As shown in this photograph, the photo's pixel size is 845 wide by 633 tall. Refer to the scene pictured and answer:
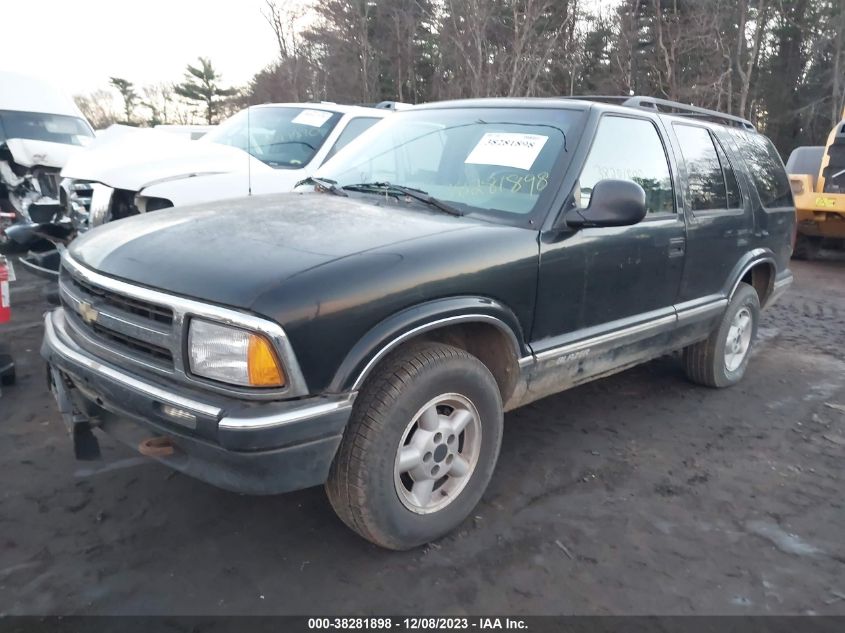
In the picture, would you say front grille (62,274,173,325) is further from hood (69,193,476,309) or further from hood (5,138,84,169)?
hood (5,138,84,169)

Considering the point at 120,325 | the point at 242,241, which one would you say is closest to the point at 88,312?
the point at 120,325

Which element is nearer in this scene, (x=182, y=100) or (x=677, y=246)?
(x=677, y=246)

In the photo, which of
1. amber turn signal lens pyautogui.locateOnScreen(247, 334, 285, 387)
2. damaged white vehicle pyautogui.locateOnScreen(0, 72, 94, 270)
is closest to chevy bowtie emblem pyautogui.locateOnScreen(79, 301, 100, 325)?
amber turn signal lens pyautogui.locateOnScreen(247, 334, 285, 387)

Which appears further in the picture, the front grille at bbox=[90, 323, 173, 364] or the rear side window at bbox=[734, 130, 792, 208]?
the rear side window at bbox=[734, 130, 792, 208]

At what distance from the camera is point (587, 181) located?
131 inches

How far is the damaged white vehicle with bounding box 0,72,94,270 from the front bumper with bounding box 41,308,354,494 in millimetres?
2759

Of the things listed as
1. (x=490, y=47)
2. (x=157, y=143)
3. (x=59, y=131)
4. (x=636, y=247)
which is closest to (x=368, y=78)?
(x=490, y=47)

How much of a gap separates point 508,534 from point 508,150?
1.85 meters

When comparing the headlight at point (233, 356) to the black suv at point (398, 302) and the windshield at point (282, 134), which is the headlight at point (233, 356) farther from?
the windshield at point (282, 134)

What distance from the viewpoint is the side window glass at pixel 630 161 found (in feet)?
11.0

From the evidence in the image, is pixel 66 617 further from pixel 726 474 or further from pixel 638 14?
pixel 638 14

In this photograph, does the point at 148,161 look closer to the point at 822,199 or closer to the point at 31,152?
the point at 31,152

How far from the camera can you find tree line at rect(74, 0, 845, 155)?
1872 centimetres

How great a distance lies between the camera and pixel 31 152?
824 cm
